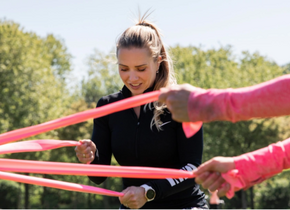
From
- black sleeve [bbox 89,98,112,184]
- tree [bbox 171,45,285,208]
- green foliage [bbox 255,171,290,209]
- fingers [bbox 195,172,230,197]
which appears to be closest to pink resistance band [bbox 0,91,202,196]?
fingers [bbox 195,172,230,197]

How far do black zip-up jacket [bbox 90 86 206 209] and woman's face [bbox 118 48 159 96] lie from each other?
29cm

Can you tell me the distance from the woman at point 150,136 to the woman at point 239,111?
1088 mm

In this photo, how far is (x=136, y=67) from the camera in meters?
3.47

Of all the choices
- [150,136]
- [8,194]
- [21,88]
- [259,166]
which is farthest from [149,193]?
[8,194]

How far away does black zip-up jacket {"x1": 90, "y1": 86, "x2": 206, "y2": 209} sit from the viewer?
3.28m

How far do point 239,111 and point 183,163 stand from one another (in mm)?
1486

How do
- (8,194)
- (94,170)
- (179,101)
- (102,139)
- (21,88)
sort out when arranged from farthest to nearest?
(8,194), (21,88), (102,139), (94,170), (179,101)

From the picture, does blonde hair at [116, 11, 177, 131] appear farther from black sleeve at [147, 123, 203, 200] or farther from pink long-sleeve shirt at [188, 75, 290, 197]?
pink long-sleeve shirt at [188, 75, 290, 197]

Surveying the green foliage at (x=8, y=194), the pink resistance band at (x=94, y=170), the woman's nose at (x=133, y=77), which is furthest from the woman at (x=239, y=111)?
the green foliage at (x=8, y=194)

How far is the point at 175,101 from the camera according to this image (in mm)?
2053

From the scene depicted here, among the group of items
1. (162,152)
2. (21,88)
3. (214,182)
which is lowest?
(214,182)

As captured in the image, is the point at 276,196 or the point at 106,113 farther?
the point at 276,196

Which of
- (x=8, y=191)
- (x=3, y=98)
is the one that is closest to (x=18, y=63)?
(x=3, y=98)

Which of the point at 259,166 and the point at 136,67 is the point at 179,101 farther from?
the point at 136,67
